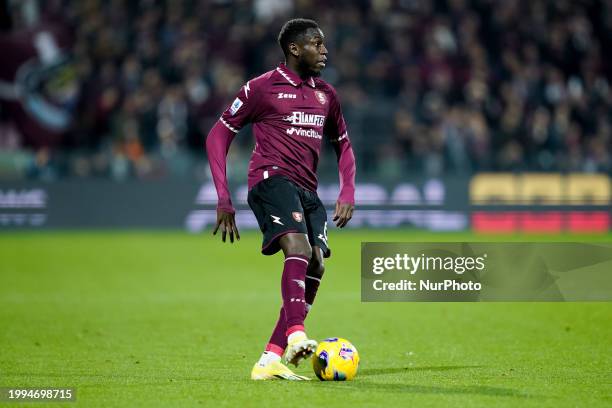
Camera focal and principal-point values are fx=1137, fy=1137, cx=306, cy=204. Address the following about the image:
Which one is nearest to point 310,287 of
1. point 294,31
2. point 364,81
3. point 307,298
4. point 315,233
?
point 307,298

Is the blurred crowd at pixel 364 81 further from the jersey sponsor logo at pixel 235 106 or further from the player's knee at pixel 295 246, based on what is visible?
the player's knee at pixel 295 246

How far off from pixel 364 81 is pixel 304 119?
17857 mm

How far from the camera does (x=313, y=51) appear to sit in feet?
25.2

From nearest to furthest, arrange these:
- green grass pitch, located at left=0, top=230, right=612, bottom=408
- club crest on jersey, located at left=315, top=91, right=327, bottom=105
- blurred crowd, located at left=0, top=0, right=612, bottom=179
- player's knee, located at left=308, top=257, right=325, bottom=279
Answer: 1. green grass pitch, located at left=0, top=230, right=612, bottom=408
2. player's knee, located at left=308, top=257, right=325, bottom=279
3. club crest on jersey, located at left=315, top=91, right=327, bottom=105
4. blurred crowd, located at left=0, top=0, right=612, bottom=179

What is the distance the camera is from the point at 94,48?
25.0m

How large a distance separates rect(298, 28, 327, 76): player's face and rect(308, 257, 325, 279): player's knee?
1.30 m

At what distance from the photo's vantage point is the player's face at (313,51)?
769 cm

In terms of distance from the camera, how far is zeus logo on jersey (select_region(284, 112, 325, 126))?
7754 mm

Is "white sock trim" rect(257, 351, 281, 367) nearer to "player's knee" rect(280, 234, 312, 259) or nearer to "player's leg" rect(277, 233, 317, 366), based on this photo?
"player's leg" rect(277, 233, 317, 366)

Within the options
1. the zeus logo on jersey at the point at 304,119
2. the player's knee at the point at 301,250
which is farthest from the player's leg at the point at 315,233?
the zeus logo on jersey at the point at 304,119

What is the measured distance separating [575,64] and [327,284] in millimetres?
13047

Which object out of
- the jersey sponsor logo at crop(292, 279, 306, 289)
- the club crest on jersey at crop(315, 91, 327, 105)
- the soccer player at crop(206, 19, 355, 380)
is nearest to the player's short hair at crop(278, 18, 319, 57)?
the soccer player at crop(206, 19, 355, 380)

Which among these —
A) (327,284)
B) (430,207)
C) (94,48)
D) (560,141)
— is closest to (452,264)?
(327,284)

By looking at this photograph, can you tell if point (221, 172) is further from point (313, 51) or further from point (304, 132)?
point (313, 51)
